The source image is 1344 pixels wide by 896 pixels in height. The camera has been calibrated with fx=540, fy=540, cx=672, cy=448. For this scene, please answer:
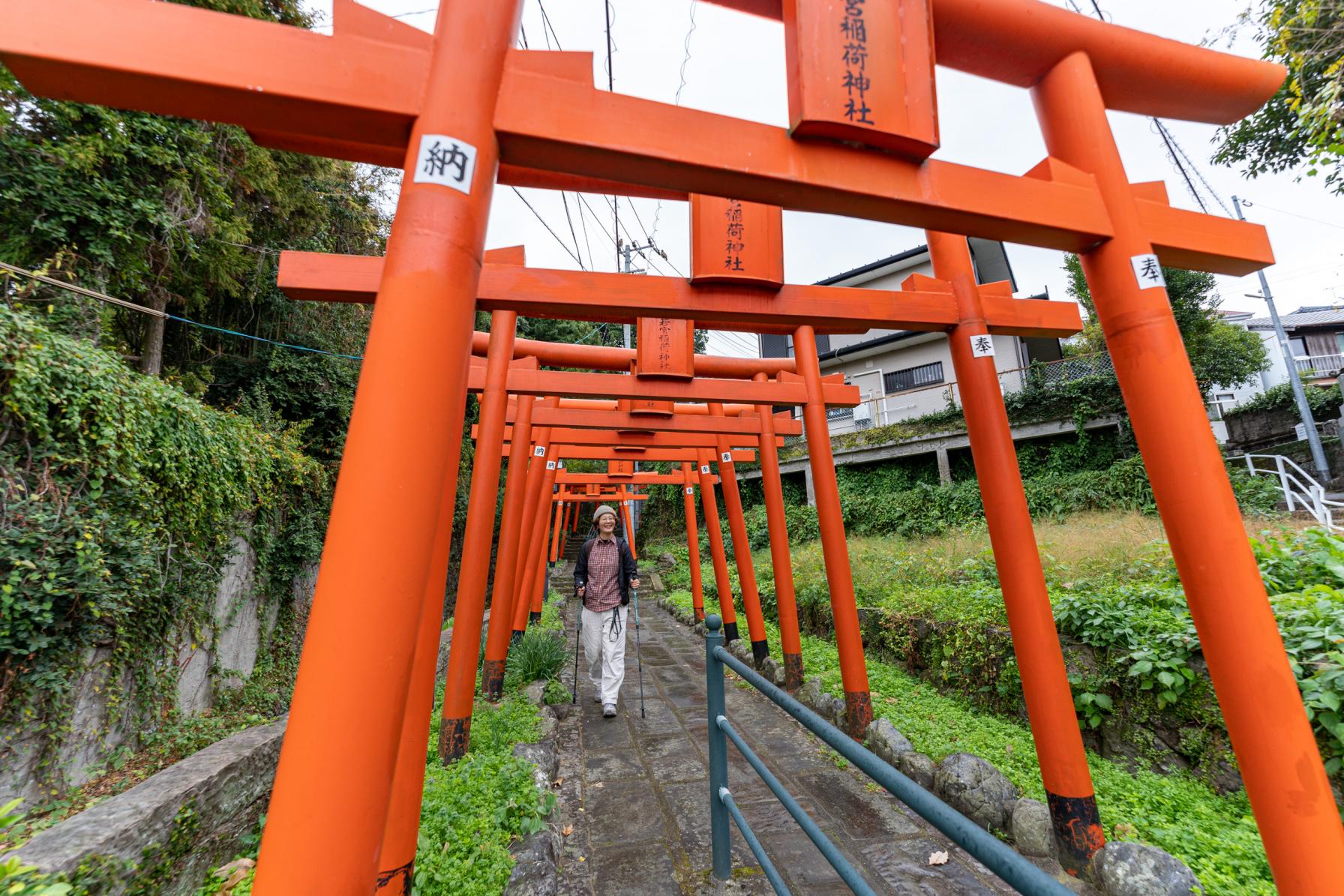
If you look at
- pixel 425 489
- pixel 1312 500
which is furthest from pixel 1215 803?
pixel 1312 500

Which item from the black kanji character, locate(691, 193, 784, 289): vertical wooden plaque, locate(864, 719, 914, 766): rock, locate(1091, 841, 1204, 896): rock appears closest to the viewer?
the black kanji character

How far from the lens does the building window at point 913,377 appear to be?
52.4ft

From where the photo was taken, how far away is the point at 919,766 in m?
3.37

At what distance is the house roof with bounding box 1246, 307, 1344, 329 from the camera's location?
20078 millimetres

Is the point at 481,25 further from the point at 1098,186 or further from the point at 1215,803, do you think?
the point at 1215,803

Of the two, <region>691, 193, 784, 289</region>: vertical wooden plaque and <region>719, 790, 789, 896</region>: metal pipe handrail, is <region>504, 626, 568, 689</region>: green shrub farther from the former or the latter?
<region>691, 193, 784, 289</region>: vertical wooden plaque

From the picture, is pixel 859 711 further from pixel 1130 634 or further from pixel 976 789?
pixel 1130 634

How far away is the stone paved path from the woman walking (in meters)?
0.42

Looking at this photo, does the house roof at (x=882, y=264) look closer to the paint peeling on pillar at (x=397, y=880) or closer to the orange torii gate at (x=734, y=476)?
the orange torii gate at (x=734, y=476)

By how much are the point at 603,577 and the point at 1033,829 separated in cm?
365

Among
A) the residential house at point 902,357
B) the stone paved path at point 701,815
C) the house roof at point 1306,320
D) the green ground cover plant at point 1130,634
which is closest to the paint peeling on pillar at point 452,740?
the stone paved path at point 701,815

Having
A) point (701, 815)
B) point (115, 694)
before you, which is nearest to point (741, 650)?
point (701, 815)

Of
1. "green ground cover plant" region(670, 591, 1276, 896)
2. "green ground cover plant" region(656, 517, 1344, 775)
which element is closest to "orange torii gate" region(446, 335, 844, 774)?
"green ground cover plant" region(670, 591, 1276, 896)

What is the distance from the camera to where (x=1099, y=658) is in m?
3.46
